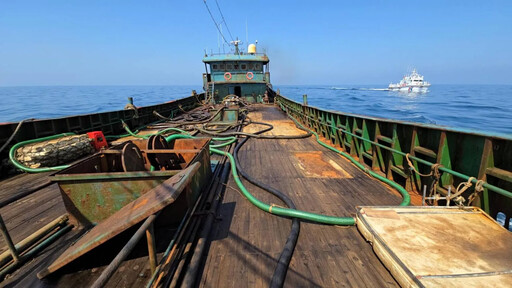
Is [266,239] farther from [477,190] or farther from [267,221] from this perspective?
[477,190]

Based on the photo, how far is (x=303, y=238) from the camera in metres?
2.95

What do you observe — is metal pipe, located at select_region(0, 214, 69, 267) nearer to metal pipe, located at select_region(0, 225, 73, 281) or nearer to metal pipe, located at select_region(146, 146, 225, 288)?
metal pipe, located at select_region(0, 225, 73, 281)

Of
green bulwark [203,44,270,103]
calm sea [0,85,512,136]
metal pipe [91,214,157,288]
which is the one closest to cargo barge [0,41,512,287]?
metal pipe [91,214,157,288]

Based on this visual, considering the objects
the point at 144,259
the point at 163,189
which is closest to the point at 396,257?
the point at 163,189

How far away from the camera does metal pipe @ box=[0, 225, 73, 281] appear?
2.44 meters

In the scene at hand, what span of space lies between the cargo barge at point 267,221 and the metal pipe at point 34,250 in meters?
0.02

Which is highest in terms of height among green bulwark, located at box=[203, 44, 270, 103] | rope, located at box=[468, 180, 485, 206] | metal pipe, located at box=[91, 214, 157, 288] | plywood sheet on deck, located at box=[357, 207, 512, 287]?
green bulwark, located at box=[203, 44, 270, 103]

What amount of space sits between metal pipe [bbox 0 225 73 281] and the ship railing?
17.1ft

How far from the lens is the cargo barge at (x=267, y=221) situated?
225cm

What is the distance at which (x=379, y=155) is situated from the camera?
517 centimetres

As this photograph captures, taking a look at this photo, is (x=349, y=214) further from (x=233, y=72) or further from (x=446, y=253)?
(x=233, y=72)

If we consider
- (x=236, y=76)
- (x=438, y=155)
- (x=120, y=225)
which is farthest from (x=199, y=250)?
(x=236, y=76)

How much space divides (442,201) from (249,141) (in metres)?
5.55

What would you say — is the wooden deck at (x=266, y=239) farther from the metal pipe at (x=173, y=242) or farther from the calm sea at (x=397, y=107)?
the calm sea at (x=397, y=107)
